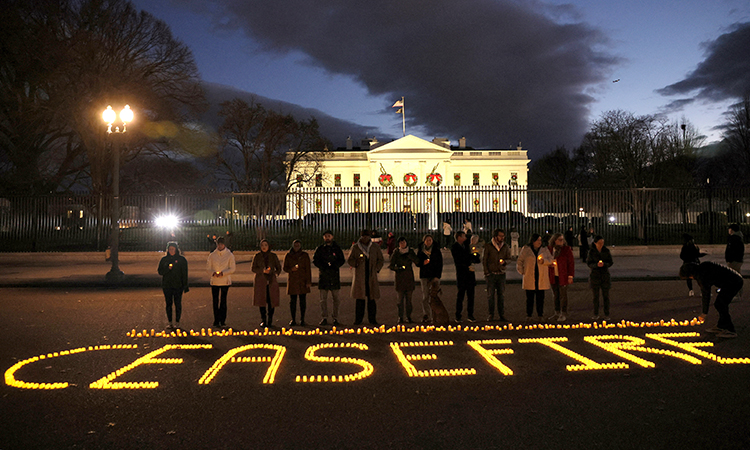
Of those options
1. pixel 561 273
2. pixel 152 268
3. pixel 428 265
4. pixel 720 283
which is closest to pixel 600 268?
pixel 561 273

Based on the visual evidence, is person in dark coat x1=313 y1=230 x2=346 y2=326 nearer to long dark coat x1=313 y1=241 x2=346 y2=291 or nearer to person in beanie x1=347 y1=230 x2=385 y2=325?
long dark coat x1=313 y1=241 x2=346 y2=291

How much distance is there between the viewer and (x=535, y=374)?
558 centimetres

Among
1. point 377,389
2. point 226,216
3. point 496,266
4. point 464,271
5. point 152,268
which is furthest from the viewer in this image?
point 226,216

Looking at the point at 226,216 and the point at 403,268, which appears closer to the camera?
the point at 403,268

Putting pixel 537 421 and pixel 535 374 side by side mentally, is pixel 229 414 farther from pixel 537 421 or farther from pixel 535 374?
pixel 535 374

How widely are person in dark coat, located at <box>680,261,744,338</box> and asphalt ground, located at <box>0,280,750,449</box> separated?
0.37 m

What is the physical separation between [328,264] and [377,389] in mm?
3757

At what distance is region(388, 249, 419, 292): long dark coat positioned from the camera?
8.65 m

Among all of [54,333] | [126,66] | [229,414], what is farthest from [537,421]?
[126,66]

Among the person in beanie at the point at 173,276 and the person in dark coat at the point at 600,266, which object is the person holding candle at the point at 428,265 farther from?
the person in beanie at the point at 173,276

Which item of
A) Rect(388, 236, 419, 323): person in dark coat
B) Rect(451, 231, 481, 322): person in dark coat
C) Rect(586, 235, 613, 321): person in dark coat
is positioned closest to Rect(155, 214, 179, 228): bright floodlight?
Rect(388, 236, 419, 323): person in dark coat

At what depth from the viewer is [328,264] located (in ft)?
28.4

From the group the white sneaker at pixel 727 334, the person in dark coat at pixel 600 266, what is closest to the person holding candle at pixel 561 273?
the person in dark coat at pixel 600 266

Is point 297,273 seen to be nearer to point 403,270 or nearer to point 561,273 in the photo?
point 403,270
